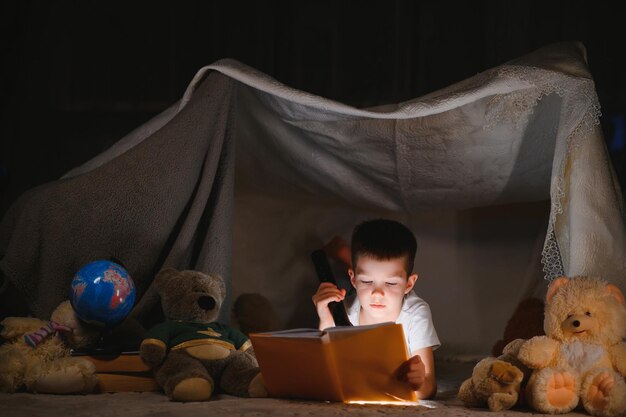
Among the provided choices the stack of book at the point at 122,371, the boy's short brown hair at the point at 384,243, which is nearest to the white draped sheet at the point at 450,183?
the boy's short brown hair at the point at 384,243

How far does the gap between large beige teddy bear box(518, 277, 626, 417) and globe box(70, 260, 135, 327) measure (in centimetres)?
80

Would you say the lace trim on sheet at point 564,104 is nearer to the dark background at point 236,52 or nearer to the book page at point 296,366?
the book page at point 296,366

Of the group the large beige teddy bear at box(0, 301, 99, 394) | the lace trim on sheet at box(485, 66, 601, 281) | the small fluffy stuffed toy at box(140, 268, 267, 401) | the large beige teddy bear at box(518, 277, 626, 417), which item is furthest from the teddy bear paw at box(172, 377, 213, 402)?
the lace trim on sheet at box(485, 66, 601, 281)

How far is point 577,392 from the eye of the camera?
4.77 ft

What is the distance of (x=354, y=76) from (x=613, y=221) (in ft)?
4.30

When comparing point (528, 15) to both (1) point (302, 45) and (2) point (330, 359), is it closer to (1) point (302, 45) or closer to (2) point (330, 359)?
(1) point (302, 45)

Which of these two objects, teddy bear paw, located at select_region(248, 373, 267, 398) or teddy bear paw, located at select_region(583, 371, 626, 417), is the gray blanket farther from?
teddy bear paw, located at select_region(583, 371, 626, 417)

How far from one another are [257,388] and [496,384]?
0.45 m

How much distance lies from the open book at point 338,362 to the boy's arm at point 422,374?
17 mm

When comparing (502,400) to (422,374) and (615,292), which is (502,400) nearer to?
(422,374)

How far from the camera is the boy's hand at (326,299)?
5.88ft

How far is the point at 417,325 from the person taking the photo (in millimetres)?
1838

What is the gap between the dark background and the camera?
2750 millimetres

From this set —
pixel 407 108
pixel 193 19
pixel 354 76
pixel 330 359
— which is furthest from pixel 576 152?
pixel 193 19
